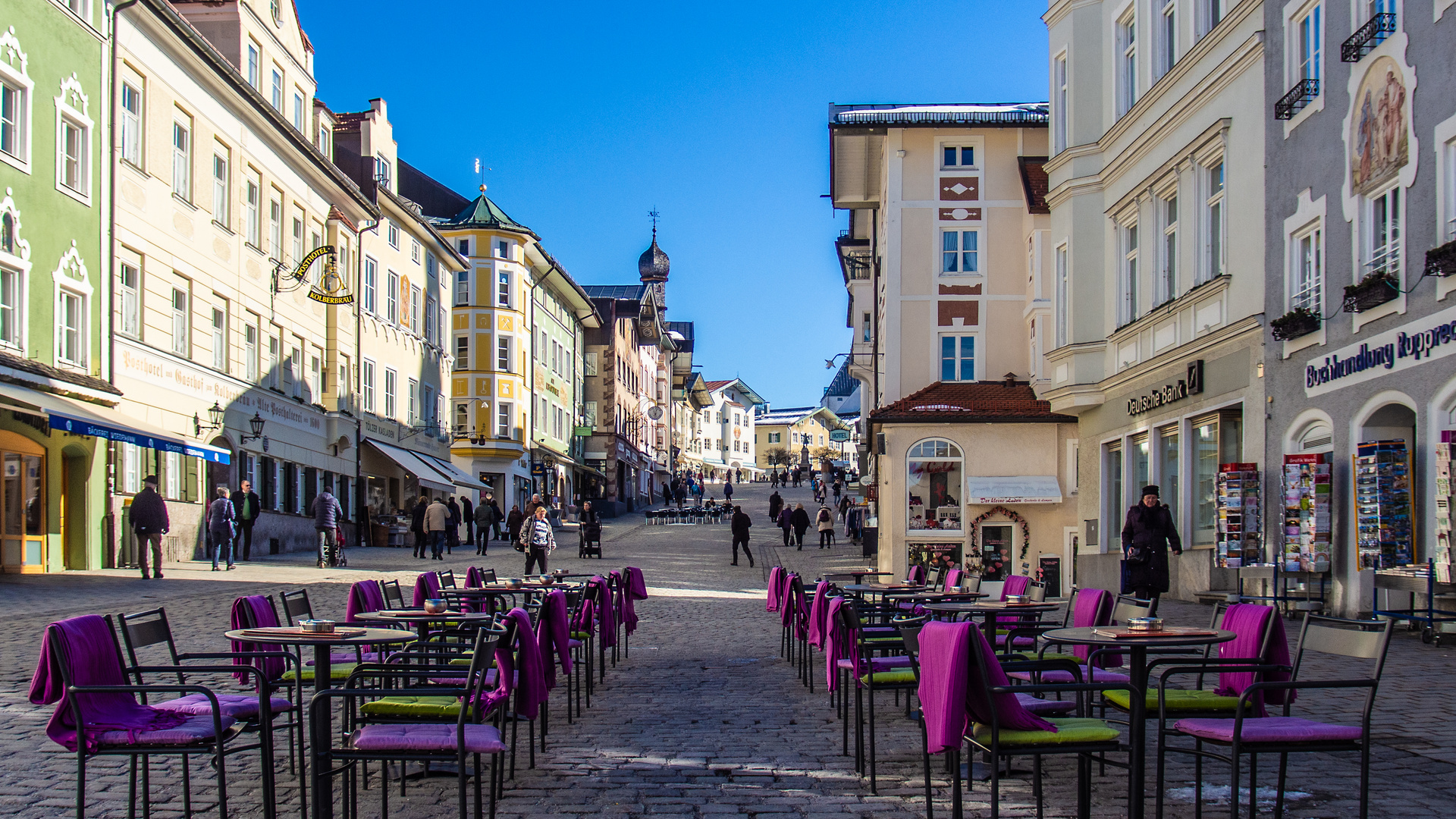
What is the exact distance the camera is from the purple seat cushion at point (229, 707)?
6184 millimetres

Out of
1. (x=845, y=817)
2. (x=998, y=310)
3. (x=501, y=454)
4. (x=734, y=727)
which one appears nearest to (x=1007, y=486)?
(x=998, y=310)

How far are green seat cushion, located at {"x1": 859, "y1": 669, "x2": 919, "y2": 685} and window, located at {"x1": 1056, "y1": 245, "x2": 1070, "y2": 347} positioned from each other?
16782 millimetres

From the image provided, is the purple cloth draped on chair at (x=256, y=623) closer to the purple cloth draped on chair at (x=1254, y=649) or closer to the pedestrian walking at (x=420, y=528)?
the purple cloth draped on chair at (x=1254, y=649)

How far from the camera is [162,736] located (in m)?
5.72

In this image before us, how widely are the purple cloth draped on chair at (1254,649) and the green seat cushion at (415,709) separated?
361 cm

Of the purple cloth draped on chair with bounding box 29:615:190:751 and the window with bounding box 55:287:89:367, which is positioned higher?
the window with bounding box 55:287:89:367

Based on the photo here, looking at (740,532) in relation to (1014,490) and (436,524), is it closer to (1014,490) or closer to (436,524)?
(436,524)

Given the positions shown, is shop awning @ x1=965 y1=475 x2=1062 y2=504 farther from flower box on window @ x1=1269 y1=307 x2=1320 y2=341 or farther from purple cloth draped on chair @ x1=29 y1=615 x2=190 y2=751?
purple cloth draped on chair @ x1=29 y1=615 x2=190 y2=751

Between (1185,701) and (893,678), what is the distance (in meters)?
1.80

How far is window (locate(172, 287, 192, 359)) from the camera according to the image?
27.6 metres

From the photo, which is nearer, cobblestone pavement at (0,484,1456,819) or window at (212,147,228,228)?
cobblestone pavement at (0,484,1456,819)

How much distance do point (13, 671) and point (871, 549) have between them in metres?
27.6

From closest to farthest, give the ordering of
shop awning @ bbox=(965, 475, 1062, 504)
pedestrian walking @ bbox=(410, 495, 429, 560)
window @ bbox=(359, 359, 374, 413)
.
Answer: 1. shop awning @ bbox=(965, 475, 1062, 504)
2. pedestrian walking @ bbox=(410, 495, 429, 560)
3. window @ bbox=(359, 359, 374, 413)

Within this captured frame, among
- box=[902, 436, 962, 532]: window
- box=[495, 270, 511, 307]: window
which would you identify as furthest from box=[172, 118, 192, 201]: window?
box=[495, 270, 511, 307]: window
